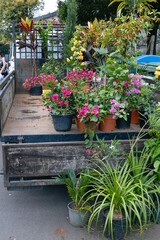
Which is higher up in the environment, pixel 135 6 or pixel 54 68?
pixel 135 6

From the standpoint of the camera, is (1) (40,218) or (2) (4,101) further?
(2) (4,101)

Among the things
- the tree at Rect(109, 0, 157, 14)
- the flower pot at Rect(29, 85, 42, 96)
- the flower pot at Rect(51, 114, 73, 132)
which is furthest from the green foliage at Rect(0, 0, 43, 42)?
the flower pot at Rect(51, 114, 73, 132)

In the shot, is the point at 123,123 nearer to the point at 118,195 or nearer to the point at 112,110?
the point at 112,110

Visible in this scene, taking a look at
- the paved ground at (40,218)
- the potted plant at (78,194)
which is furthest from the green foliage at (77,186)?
the paved ground at (40,218)

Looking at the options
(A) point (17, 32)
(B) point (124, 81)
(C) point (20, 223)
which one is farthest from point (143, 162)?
(A) point (17, 32)

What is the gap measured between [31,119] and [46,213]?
1.33m

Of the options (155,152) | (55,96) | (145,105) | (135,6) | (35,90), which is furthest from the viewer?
(135,6)

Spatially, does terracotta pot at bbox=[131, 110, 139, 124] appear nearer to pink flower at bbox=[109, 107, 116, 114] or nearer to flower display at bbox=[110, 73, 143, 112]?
flower display at bbox=[110, 73, 143, 112]

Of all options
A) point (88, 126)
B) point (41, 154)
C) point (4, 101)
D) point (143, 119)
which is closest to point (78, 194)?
point (41, 154)

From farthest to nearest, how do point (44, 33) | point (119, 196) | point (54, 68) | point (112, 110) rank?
point (44, 33), point (54, 68), point (112, 110), point (119, 196)

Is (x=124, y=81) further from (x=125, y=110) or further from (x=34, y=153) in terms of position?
(x=34, y=153)

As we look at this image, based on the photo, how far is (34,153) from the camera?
10.9ft

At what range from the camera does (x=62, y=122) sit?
350cm

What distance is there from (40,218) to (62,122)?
1.13 m
